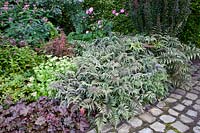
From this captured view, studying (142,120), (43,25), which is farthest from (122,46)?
(43,25)

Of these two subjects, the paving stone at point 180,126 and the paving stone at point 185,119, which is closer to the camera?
the paving stone at point 180,126

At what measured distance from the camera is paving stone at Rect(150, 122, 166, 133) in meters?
3.13

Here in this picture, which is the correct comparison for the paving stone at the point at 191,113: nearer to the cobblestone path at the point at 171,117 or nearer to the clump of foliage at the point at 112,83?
the cobblestone path at the point at 171,117

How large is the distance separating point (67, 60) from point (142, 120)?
1.36m

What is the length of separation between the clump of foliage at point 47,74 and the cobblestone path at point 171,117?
2.80ft

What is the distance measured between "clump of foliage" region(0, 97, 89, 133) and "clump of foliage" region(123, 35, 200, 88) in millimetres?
1425

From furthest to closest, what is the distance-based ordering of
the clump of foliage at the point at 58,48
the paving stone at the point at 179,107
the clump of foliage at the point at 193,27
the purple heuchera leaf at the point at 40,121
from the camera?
the clump of foliage at the point at 193,27, the clump of foliage at the point at 58,48, the paving stone at the point at 179,107, the purple heuchera leaf at the point at 40,121

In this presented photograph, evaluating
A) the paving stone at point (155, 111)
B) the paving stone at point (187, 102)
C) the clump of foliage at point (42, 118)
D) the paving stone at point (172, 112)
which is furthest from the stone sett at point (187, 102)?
the clump of foliage at point (42, 118)

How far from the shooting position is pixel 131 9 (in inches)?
176

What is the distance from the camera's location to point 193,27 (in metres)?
4.84

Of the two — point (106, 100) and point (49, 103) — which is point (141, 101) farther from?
point (49, 103)

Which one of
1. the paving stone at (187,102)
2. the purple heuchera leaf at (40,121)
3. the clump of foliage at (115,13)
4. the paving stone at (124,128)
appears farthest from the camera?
the clump of foliage at (115,13)

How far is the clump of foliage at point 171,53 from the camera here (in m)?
3.96

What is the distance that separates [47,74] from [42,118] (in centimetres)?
75
